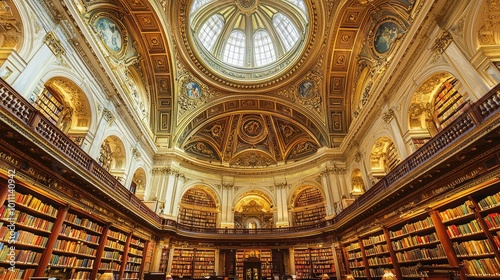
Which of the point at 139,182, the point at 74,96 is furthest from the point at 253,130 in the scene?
the point at 74,96

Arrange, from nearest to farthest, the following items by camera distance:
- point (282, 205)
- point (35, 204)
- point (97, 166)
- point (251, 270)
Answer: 1. point (35, 204)
2. point (97, 166)
3. point (251, 270)
4. point (282, 205)

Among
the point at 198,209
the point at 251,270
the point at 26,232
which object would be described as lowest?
the point at 251,270

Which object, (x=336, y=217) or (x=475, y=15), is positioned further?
(x=336, y=217)

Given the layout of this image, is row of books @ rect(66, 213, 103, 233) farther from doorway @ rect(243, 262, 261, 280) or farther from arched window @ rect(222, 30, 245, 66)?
arched window @ rect(222, 30, 245, 66)

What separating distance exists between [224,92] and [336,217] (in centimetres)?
1187

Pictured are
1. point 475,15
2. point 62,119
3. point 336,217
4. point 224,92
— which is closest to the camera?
point 475,15

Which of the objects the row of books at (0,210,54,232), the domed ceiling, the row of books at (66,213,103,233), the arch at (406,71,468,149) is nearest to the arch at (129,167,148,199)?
the domed ceiling

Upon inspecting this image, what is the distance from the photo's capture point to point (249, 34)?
22375 millimetres

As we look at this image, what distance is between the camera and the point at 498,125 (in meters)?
5.18

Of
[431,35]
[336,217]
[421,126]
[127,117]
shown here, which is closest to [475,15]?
[431,35]

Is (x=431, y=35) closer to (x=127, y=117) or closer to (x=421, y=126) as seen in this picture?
A: (x=421, y=126)

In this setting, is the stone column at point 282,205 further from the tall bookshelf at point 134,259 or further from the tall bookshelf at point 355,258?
the tall bookshelf at point 134,259

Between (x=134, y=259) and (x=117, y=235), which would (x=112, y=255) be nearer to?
(x=117, y=235)

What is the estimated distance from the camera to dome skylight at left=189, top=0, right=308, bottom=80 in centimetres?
1891
